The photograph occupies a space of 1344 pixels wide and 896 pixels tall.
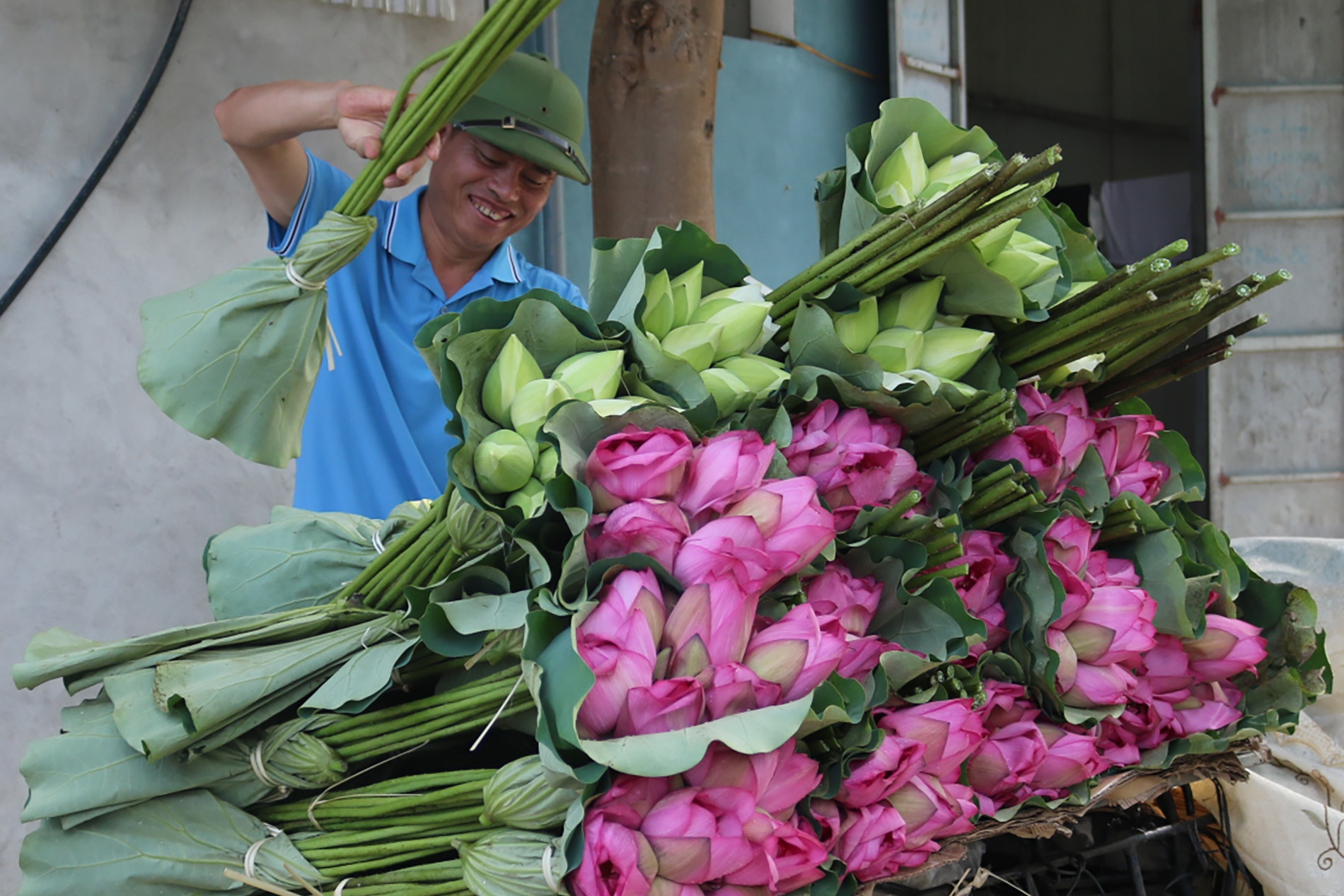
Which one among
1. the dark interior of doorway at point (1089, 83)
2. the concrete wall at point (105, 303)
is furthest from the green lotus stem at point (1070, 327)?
the dark interior of doorway at point (1089, 83)

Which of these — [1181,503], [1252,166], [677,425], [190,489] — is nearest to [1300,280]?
[1252,166]

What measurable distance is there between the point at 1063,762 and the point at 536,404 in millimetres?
483

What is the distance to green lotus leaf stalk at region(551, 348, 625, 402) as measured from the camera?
→ 75 cm

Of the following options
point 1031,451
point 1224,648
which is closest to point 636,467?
point 1031,451

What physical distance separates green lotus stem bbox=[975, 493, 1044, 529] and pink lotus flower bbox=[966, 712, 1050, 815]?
0.15 metres

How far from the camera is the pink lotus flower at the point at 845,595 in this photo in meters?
0.76

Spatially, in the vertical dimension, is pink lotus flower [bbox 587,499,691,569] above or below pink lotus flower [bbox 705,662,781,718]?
above

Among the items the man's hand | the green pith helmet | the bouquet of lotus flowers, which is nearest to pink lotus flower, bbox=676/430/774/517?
the bouquet of lotus flowers

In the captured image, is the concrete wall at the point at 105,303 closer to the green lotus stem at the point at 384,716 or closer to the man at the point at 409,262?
the man at the point at 409,262

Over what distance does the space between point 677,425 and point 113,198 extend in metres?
1.75

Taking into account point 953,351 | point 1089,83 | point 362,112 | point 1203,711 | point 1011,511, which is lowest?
point 1203,711

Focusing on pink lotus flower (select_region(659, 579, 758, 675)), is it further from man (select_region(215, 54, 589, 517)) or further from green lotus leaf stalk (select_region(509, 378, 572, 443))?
man (select_region(215, 54, 589, 517))

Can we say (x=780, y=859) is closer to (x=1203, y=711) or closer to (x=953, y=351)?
(x=953, y=351)

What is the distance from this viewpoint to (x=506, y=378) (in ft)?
2.48
